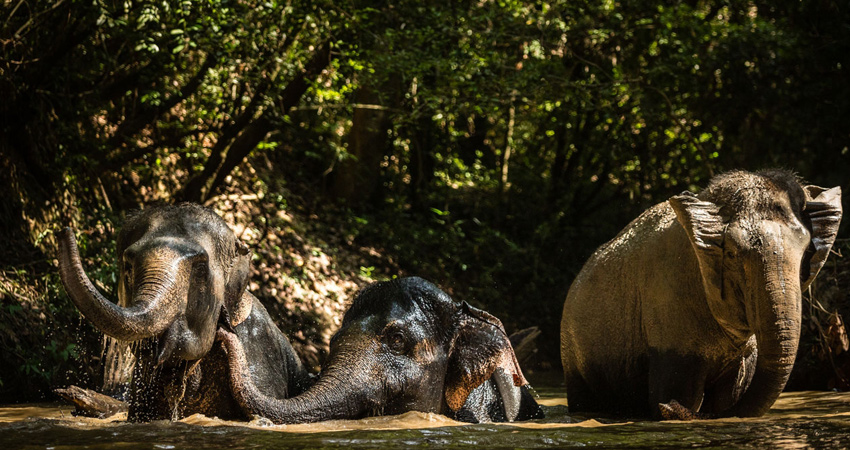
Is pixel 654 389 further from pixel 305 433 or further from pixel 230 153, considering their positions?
pixel 230 153

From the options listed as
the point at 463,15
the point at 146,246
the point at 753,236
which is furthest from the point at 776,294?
the point at 463,15

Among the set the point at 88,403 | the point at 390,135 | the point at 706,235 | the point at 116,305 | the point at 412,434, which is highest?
the point at 390,135

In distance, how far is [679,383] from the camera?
6.07 metres

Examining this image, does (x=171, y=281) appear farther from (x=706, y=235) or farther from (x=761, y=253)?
(x=761, y=253)

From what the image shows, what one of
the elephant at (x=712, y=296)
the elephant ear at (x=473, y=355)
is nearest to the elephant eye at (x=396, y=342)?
the elephant ear at (x=473, y=355)

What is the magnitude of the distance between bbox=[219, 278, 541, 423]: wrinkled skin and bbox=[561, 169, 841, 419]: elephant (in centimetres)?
114

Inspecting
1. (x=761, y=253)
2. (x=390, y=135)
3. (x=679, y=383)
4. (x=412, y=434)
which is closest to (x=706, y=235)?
(x=761, y=253)

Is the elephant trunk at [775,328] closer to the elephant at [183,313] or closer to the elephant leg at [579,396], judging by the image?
the elephant leg at [579,396]

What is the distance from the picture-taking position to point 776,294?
18.1 ft

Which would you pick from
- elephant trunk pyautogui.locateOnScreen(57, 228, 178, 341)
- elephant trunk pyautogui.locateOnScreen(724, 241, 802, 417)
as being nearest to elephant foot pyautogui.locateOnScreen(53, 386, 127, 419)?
elephant trunk pyautogui.locateOnScreen(57, 228, 178, 341)

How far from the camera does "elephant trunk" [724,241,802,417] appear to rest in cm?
549

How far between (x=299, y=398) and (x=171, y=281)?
91 cm

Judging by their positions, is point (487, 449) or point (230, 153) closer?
point (487, 449)

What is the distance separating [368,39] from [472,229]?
536cm
